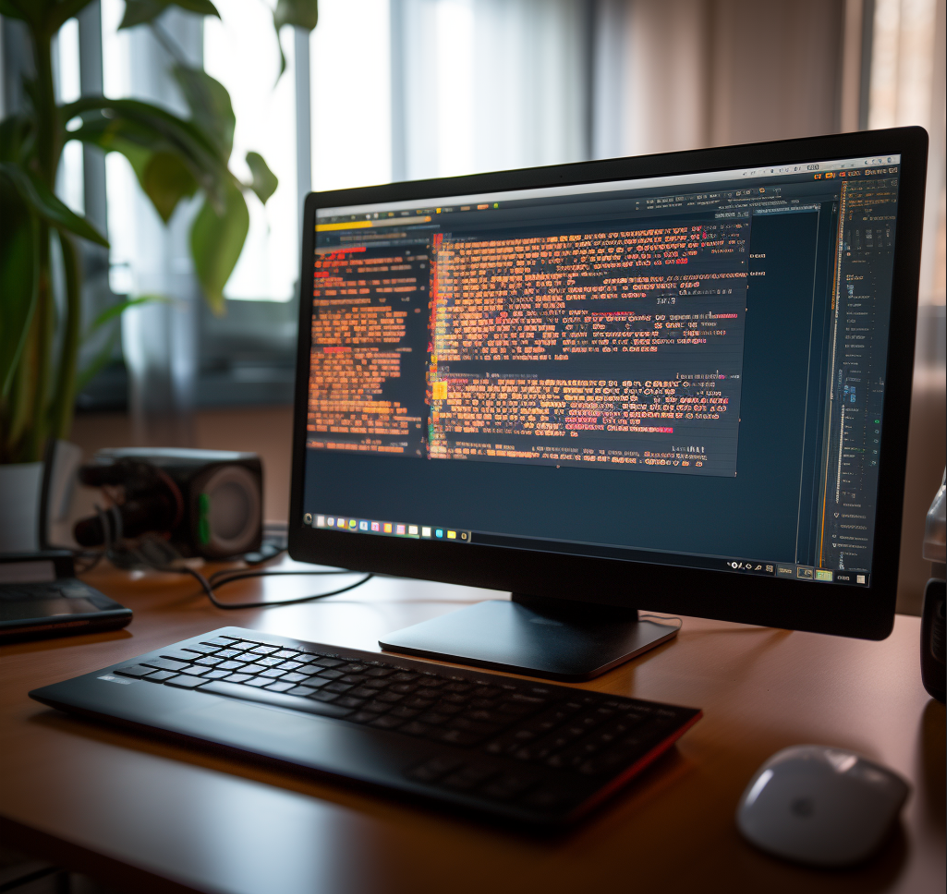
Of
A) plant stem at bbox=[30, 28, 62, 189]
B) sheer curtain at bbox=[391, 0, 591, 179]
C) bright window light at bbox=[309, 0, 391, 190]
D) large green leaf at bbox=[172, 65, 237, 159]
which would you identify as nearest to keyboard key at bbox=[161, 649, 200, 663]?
plant stem at bbox=[30, 28, 62, 189]

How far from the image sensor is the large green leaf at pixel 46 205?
104 cm

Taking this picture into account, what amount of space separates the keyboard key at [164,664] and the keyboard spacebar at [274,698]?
0.05 m

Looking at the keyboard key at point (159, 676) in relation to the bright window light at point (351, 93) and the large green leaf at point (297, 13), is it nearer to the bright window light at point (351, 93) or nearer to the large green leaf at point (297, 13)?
the large green leaf at point (297, 13)

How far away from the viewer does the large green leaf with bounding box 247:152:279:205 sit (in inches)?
53.7

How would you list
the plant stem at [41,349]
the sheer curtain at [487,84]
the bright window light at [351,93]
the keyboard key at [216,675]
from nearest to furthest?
1. the keyboard key at [216,675]
2. the plant stem at [41,349]
3. the bright window light at [351,93]
4. the sheer curtain at [487,84]

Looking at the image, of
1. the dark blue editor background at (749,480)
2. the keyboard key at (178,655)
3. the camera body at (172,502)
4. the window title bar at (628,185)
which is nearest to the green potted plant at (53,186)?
the camera body at (172,502)

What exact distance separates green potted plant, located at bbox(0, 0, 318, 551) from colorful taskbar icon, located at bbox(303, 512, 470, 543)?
1.71 feet

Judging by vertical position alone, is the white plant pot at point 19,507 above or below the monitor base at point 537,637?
above

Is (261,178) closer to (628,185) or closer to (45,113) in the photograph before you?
(45,113)

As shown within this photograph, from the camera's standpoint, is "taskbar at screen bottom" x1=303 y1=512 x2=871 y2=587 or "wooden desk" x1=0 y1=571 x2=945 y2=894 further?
"taskbar at screen bottom" x1=303 y1=512 x2=871 y2=587

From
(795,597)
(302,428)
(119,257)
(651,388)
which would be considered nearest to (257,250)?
(119,257)

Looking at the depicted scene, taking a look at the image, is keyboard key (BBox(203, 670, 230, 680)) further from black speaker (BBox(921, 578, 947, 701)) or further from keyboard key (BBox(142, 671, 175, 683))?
black speaker (BBox(921, 578, 947, 701))

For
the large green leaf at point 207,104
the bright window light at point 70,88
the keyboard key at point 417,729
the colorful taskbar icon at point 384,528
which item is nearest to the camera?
the keyboard key at point 417,729

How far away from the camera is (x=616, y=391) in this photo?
696 millimetres
